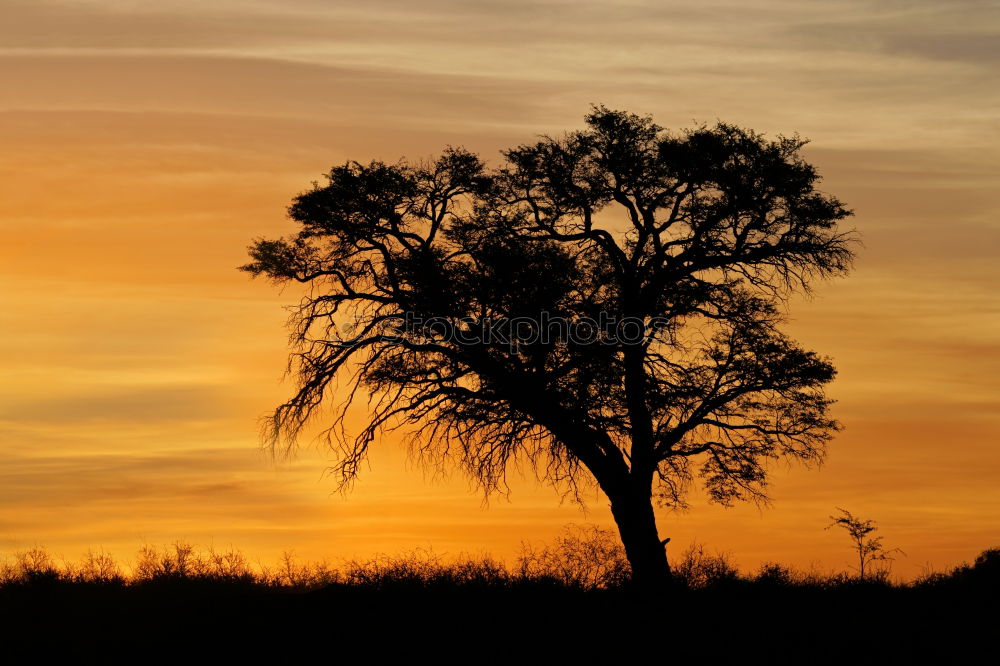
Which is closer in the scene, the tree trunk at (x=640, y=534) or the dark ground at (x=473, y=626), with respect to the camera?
the dark ground at (x=473, y=626)

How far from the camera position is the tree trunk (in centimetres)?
2256

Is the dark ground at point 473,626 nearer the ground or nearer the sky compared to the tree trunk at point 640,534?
nearer the ground

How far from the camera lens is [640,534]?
75.0 feet

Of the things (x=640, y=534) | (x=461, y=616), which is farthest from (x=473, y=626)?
(x=640, y=534)

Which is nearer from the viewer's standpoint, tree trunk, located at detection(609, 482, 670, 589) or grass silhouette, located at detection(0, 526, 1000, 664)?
grass silhouette, located at detection(0, 526, 1000, 664)

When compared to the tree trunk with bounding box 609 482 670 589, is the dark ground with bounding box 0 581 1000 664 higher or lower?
lower

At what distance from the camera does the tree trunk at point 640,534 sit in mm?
22562

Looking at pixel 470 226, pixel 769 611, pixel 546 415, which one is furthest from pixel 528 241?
pixel 769 611

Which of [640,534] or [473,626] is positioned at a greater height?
[640,534]

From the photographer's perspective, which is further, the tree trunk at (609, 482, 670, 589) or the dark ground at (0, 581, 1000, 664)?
the tree trunk at (609, 482, 670, 589)

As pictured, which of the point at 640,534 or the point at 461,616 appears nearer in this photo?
the point at 461,616

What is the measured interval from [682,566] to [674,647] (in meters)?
7.16

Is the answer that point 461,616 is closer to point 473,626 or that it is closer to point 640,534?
point 473,626

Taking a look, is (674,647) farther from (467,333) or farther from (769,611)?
(467,333)
